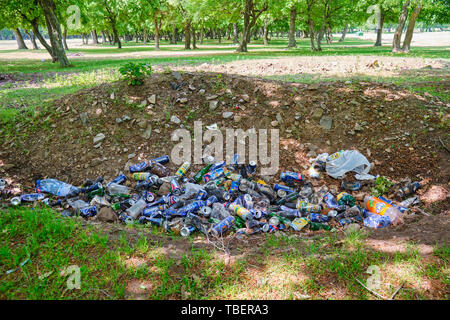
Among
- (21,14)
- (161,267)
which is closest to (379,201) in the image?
(161,267)

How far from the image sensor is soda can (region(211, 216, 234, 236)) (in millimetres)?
3296

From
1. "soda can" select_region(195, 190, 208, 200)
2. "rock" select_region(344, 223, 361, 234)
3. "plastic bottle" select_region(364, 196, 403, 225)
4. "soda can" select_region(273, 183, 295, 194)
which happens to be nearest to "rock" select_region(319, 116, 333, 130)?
"soda can" select_region(273, 183, 295, 194)

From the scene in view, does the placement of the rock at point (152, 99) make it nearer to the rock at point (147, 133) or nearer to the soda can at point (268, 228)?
the rock at point (147, 133)

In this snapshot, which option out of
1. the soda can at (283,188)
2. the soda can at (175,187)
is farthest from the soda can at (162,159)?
the soda can at (283,188)

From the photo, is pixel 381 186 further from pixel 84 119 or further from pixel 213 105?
pixel 84 119

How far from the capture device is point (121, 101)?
5.62 m

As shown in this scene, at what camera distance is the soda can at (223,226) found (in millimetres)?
3296

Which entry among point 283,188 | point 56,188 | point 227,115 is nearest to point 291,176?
point 283,188

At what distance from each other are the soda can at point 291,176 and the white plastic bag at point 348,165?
0.57m

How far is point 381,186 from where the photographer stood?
14.0 feet

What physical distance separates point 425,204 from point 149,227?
13.0 feet

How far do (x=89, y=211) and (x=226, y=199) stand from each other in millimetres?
1946

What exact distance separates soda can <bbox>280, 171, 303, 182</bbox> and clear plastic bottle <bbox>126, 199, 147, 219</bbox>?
230cm

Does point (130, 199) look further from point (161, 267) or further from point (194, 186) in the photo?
point (161, 267)
